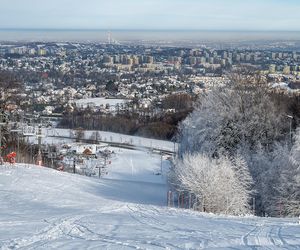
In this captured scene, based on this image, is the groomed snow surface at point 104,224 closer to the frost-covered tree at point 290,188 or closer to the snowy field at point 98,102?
the frost-covered tree at point 290,188

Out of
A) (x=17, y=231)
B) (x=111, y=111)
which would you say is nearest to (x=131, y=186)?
(x=17, y=231)

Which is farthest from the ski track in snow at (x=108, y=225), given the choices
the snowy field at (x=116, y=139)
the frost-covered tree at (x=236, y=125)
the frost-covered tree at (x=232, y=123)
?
the snowy field at (x=116, y=139)

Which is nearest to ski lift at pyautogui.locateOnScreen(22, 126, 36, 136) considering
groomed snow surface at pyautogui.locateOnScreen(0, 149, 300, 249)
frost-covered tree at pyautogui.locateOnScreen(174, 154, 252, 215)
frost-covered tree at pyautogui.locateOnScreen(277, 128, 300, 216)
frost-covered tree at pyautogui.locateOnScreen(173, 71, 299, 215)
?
frost-covered tree at pyautogui.locateOnScreen(173, 71, 299, 215)

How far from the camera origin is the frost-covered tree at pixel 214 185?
621 inches

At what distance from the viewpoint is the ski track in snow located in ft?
29.6

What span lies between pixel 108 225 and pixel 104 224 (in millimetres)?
131

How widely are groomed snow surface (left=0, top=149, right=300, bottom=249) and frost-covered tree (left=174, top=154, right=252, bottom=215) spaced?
1.32 m

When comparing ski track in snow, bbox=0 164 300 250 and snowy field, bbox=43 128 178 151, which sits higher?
ski track in snow, bbox=0 164 300 250

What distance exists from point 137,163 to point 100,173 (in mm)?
6234

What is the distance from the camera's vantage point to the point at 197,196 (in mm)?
15828

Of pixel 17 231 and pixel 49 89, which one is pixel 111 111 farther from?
pixel 17 231

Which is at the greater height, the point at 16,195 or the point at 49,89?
the point at 16,195

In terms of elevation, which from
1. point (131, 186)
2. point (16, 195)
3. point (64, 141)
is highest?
point (16, 195)

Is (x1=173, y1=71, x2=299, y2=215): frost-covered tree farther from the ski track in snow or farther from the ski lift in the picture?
the ski lift
